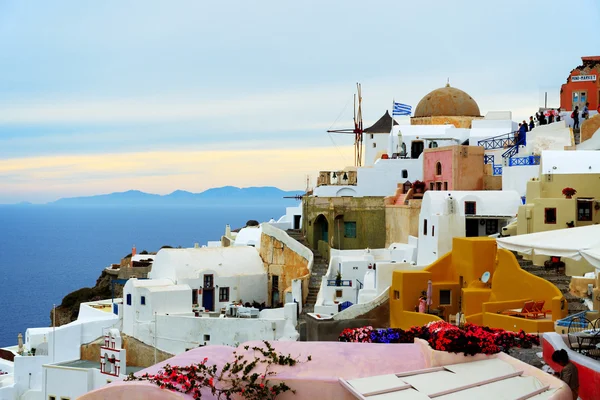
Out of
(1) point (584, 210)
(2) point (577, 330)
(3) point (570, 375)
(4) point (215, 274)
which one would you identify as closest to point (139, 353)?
(4) point (215, 274)

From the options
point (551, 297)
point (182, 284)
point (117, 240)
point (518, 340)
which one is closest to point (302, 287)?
point (182, 284)

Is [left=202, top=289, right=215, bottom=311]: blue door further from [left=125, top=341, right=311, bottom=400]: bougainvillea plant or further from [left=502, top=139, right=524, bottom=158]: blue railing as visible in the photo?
[left=125, top=341, right=311, bottom=400]: bougainvillea plant

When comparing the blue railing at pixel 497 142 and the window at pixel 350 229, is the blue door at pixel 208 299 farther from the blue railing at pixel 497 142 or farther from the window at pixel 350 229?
the blue railing at pixel 497 142

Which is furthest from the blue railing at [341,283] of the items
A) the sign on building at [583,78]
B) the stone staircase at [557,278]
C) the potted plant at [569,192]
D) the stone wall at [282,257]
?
the sign on building at [583,78]

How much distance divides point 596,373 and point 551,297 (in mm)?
10614

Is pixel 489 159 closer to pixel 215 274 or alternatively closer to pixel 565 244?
pixel 215 274

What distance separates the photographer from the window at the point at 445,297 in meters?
30.3

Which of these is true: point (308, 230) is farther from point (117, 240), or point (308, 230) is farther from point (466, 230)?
point (117, 240)

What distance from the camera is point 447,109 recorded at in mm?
53250

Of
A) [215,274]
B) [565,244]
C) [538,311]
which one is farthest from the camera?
[215,274]

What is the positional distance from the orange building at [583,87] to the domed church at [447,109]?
20.8 ft

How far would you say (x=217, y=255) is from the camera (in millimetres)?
44062

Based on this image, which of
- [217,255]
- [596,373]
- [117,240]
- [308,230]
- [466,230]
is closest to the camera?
[596,373]

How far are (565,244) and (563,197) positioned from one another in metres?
14.5
